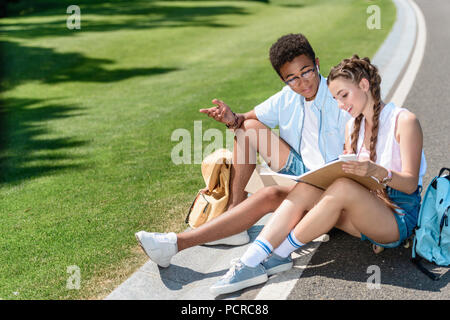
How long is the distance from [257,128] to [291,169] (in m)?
0.43

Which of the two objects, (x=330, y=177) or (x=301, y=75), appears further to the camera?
(x=301, y=75)

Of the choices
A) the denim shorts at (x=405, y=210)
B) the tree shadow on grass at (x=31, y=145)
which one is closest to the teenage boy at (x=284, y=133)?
the denim shorts at (x=405, y=210)

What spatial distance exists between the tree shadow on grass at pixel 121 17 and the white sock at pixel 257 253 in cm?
1575

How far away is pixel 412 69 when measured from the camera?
9.87 m

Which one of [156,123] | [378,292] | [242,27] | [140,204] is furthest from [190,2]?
[378,292]

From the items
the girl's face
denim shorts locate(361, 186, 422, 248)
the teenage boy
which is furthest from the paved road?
the girl's face

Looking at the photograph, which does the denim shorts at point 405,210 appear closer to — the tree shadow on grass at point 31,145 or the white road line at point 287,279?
the white road line at point 287,279

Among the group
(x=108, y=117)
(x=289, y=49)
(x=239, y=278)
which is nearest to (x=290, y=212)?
(x=239, y=278)

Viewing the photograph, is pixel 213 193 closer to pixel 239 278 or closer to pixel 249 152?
pixel 249 152

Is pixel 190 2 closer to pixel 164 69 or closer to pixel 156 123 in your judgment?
pixel 164 69

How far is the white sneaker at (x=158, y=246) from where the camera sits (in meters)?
3.36

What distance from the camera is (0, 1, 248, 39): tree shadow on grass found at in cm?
1855

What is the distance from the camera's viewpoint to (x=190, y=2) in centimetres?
2819

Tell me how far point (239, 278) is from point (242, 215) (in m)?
0.55
